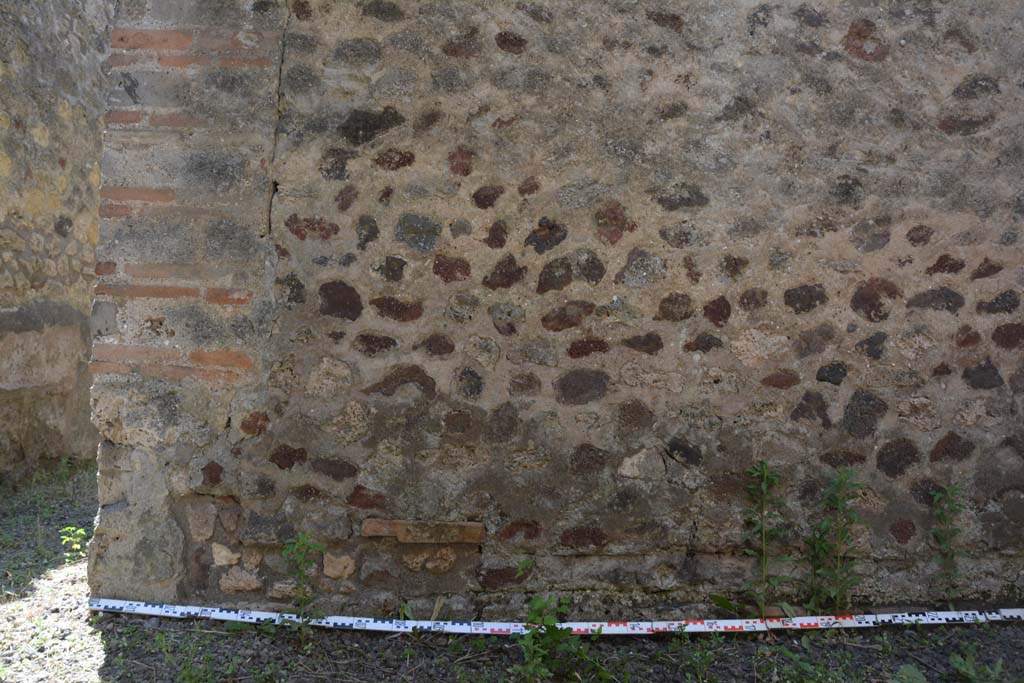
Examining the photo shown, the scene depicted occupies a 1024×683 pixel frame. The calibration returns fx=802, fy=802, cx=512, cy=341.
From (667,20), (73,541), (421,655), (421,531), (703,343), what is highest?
(667,20)

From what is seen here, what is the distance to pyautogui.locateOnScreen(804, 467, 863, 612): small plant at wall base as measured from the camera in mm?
2775

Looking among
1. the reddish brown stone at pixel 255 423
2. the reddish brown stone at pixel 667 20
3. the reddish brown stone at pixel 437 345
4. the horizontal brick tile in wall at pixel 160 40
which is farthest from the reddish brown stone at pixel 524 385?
the horizontal brick tile in wall at pixel 160 40

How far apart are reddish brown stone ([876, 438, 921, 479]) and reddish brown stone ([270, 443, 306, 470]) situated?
6.70 feet

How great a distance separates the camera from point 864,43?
2.95m

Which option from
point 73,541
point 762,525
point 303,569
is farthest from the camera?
point 73,541

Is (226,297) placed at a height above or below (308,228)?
below

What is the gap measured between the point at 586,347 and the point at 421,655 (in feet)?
3.82

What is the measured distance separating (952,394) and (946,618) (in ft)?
2.57

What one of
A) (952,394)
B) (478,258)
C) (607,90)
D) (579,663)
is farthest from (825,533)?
(607,90)

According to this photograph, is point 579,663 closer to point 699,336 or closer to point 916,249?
point 699,336

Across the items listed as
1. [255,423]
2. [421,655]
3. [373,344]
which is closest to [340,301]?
[373,344]

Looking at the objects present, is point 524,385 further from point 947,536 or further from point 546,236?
point 947,536

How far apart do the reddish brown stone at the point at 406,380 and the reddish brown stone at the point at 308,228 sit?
0.53 m

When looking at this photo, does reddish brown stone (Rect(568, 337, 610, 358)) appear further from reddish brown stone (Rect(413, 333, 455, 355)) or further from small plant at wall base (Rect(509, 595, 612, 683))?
small plant at wall base (Rect(509, 595, 612, 683))
